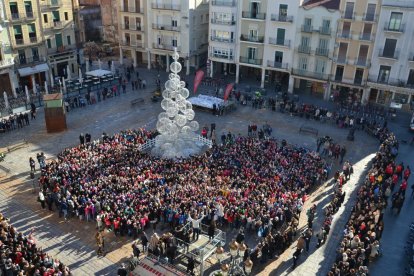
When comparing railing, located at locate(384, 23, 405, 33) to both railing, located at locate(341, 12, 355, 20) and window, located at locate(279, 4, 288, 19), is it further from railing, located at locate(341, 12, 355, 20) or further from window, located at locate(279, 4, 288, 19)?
window, located at locate(279, 4, 288, 19)

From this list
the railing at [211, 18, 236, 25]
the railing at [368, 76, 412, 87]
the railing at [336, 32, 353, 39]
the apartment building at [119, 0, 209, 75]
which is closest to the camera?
the railing at [368, 76, 412, 87]

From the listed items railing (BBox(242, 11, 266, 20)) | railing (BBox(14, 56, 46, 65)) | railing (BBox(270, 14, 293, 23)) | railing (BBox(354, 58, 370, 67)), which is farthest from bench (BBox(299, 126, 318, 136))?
railing (BBox(14, 56, 46, 65))

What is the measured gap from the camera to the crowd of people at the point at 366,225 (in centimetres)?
2130

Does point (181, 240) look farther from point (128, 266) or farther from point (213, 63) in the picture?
point (213, 63)

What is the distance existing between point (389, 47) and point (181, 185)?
102ft

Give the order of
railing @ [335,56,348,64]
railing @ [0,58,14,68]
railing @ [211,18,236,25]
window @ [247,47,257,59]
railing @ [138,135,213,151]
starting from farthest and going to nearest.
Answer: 1. window @ [247,47,257,59]
2. railing @ [211,18,236,25]
3. railing @ [335,56,348,64]
4. railing @ [0,58,14,68]
5. railing @ [138,135,213,151]

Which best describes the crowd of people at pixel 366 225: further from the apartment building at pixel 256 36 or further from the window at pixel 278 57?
the apartment building at pixel 256 36

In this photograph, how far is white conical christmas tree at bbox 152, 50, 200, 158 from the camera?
1282 inches

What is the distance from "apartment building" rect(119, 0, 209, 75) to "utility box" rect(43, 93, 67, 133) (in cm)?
2338

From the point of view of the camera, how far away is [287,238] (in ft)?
79.5

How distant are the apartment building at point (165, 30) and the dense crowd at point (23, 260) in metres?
41.3

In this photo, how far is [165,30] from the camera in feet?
191

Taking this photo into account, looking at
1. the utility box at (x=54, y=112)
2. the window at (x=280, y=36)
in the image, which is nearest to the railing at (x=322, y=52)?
the window at (x=280, y=36)

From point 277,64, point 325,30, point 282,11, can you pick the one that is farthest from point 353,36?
point 277,64
